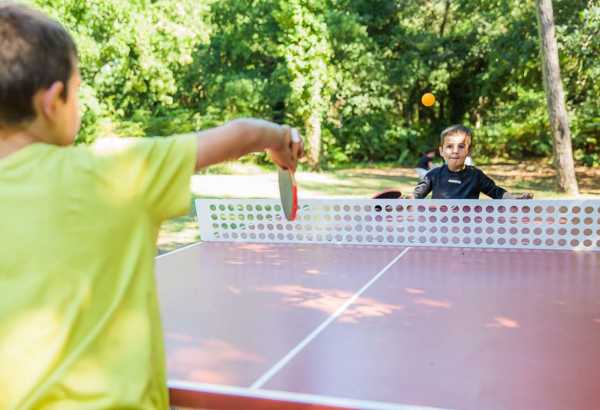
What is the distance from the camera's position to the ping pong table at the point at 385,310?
5.84 ft

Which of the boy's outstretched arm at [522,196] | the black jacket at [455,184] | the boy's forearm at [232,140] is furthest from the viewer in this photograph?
the black jacket at [455,184]

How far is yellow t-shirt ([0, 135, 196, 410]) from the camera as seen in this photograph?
0.94 m

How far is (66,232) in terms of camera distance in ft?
3.09

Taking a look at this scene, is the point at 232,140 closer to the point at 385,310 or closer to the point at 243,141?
the point at 243,141

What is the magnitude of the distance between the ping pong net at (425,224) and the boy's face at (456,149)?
84 centimetres

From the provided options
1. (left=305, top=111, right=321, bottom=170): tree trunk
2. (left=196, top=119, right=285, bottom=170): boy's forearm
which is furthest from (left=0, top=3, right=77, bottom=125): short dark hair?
(left=305, top=111, right=321, bottom=170): tree trunk

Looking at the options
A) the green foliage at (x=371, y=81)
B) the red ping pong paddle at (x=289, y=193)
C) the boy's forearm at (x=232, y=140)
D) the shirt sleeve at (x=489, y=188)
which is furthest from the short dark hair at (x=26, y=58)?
the green foliage at (x=371, y=81)

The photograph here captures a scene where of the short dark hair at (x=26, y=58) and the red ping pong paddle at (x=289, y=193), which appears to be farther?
the red ping pong paddle at (x=289, y=193)

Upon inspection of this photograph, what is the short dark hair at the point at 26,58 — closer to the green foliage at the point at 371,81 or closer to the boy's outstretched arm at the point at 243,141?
the boy's outstretched arm at the point at 243,141

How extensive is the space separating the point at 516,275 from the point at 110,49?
8337 mm

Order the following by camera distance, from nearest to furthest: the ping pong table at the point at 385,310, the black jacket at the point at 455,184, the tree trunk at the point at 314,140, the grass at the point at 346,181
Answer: the ping pong table at the point at 385,310 → the black jacket at the point at 455,184 → the grass at the point at 346,181 → the tree trunk at the point at 314,140

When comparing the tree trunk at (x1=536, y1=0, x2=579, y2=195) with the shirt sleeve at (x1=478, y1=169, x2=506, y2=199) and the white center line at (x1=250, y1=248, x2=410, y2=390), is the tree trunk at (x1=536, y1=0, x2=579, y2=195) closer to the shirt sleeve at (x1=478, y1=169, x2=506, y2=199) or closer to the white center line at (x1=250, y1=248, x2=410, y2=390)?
the shirt sleeve at (x1=478, y1=169, x2=506, y2=199)

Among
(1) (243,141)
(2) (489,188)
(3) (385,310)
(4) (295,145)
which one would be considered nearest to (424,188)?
(2) (489,188)

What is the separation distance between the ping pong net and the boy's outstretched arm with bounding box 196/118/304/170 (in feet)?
9.18
